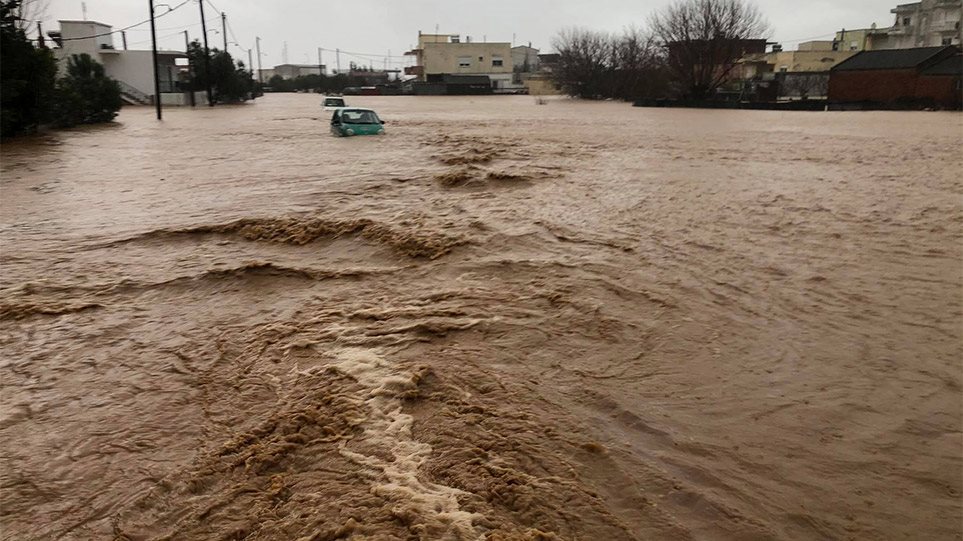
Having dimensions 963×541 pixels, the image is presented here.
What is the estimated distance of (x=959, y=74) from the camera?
41.6 m

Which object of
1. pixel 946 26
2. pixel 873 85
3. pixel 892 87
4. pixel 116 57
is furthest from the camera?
pixel 946 26

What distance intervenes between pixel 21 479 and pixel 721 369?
4121mm

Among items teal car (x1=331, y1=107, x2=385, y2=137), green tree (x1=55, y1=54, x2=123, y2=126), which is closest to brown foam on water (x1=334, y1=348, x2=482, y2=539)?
teal car (x1=331, y1=107, x2=385, y2=137)

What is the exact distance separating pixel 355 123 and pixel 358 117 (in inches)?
18.1

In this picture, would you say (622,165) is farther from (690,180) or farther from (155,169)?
(155,169)

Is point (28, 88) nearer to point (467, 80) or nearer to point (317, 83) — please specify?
point (467, 80)

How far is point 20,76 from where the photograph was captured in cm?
2373

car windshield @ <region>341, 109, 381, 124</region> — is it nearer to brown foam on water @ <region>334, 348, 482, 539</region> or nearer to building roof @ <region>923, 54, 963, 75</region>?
brown foam on water @ <region>334, 348, 482, 539</region>

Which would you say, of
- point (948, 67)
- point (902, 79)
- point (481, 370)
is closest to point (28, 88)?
point (481, 370)

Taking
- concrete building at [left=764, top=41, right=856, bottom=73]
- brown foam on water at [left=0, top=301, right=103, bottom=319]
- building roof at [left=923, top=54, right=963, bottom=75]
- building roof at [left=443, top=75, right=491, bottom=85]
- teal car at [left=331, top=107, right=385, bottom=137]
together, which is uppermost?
concrete building at [left=764, top=41, right=856, bottom=73]

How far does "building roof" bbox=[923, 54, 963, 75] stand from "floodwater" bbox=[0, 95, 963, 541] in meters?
41.0

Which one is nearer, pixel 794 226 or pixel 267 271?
pixel 267 271

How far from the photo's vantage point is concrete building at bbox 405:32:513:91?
3878 inches

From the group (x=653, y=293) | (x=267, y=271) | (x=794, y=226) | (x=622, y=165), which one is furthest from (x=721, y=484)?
(x=622, y=165)
